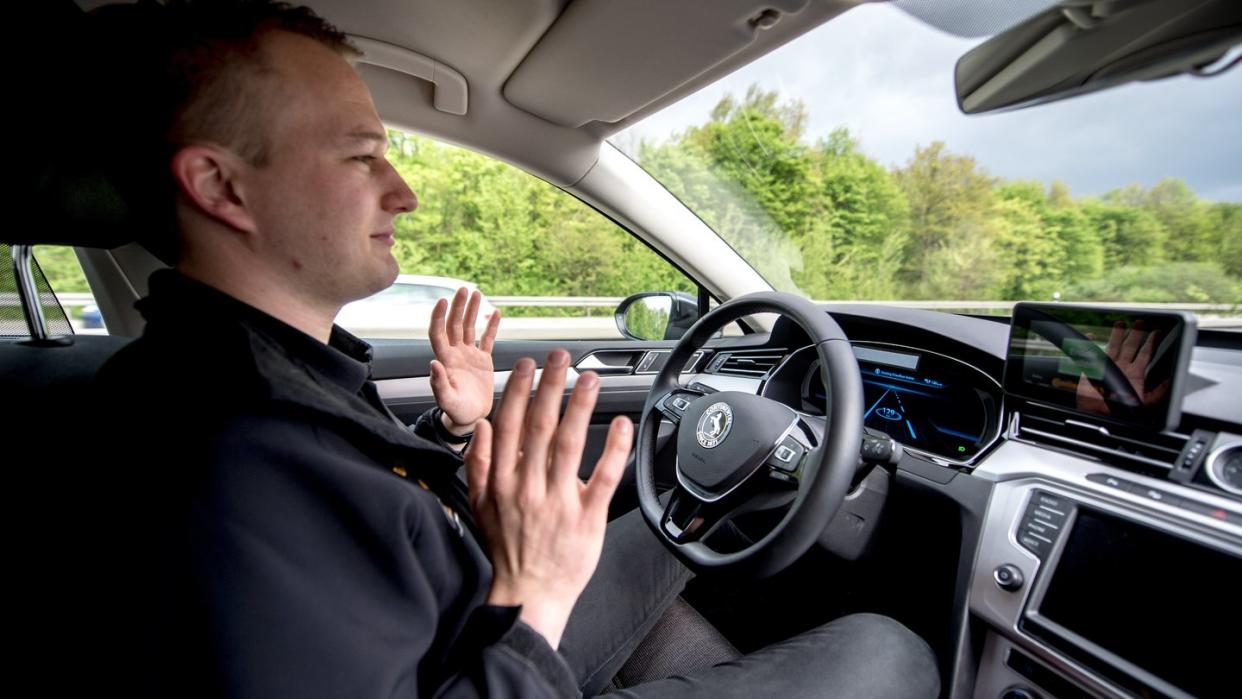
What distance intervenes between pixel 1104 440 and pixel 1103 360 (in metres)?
0.19

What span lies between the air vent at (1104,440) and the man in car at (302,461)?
671mm

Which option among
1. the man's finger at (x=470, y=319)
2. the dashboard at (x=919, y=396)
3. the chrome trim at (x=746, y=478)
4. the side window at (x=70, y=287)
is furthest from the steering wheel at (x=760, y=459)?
the side window at (x=70, y=287)

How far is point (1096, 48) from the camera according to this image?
4.39 feet

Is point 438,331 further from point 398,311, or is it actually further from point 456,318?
point 398,311

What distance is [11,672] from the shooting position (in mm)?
897

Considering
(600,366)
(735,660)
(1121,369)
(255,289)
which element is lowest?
(735,660)

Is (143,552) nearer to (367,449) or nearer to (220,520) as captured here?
(220,520)

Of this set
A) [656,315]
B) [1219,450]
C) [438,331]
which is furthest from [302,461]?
[656,315]

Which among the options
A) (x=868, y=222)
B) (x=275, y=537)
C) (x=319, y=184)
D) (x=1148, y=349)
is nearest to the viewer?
(x=275, y=537)

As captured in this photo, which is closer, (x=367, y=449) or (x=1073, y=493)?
(x=367, y=449)

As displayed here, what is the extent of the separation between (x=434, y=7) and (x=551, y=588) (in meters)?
1.62

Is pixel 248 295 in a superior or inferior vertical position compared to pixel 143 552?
superior

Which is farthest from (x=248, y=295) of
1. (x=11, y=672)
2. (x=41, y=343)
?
(x=41, y=343)

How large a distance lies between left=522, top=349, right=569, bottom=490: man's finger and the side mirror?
2.21 m
